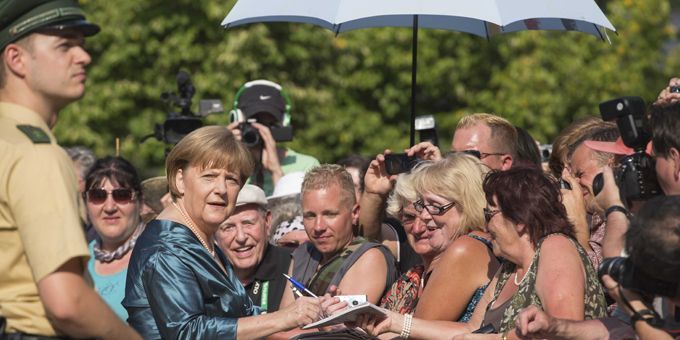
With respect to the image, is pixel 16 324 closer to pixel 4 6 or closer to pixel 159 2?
pixel 4 6

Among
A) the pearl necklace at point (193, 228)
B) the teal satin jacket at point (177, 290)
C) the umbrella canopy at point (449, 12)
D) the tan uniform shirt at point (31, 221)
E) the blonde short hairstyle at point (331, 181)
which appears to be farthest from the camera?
the blonde short hairstyle at point (331, 181)

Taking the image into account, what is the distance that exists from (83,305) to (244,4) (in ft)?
12.9

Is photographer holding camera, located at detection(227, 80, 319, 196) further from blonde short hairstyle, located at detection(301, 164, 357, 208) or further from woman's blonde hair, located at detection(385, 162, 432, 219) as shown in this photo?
woman's blonde hair, located at detection(385, 162, 432, 219)

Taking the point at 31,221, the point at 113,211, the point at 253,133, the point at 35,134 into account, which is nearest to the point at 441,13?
the point at 253,133

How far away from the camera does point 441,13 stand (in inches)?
232

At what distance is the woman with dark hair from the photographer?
4.41 meters

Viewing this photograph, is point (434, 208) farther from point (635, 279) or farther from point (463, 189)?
point (635, 279)

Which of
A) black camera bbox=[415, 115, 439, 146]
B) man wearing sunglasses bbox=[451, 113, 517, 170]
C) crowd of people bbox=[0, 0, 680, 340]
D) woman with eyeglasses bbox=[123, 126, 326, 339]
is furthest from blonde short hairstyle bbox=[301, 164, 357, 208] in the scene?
woman with eyeglasses bbox=[123, 126, 326, 339]

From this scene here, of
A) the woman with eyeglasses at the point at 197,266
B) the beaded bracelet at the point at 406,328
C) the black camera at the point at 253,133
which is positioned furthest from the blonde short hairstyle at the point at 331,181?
the black camera at the point at 253,133

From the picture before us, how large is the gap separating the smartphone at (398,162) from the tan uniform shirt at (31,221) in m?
3.05

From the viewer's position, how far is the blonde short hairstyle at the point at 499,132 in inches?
257

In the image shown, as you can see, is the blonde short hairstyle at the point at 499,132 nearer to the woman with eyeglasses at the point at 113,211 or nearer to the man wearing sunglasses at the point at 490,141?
the man wearing sunglasses at the point at 490,141

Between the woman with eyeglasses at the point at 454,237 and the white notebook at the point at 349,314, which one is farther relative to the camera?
the woman with eyeglasses at the point at 454,237

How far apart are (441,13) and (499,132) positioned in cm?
97
